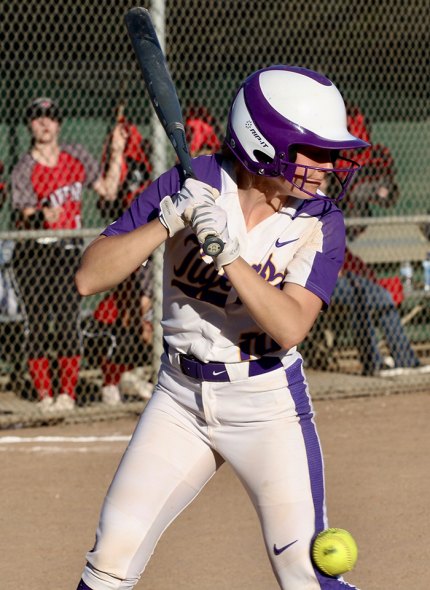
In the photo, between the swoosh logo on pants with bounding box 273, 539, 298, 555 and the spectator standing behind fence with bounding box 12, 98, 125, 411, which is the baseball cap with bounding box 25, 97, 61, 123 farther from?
the swoosh logo on pants with bounding box 273, 539, 298, 555

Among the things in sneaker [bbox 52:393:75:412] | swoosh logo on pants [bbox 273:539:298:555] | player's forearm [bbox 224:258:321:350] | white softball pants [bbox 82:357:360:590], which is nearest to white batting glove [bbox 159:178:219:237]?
player's forearm [bbox 224:258:321:350]

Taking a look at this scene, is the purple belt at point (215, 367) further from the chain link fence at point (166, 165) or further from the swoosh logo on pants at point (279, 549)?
the chain link fence at point (166, 165)

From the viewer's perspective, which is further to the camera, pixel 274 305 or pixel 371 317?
pixel 371 317

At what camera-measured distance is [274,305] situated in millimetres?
2609

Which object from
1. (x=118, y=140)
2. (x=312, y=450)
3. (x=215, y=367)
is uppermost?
(x=215, y=367)

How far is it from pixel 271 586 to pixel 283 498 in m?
1.23

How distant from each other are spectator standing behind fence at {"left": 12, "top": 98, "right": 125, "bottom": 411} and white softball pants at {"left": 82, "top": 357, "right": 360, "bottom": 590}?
3819 millimetres

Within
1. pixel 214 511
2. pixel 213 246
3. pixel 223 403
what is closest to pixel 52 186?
pixel 214 511

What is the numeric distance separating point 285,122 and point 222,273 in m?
0.41

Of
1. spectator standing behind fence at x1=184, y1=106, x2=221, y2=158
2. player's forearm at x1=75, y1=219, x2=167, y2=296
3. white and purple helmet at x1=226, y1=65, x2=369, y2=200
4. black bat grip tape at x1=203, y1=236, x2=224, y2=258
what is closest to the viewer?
black bat grip tape at x1=203, y1=236, x2=224, y2=258

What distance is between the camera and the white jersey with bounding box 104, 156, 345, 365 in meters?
2.85

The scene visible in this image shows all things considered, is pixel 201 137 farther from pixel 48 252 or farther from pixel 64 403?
pixel 64 403

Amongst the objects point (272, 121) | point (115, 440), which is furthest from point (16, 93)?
point (272, 121)

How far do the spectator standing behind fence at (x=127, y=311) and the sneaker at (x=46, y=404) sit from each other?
377mm
